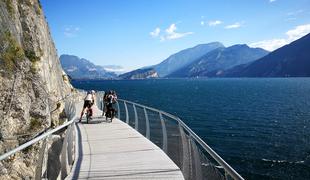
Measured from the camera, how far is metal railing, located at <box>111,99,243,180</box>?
565cm

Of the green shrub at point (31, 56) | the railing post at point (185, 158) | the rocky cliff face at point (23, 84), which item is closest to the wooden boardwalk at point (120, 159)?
the railing post at point (185, 158)

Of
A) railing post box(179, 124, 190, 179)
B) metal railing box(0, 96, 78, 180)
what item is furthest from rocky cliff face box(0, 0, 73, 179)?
railing post box(179, 124, 190, 179)

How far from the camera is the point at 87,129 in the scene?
17.2 m

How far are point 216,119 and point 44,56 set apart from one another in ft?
120

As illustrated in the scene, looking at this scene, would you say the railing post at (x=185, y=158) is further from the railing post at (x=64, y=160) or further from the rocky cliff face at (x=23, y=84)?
the rocky cliff face at (x=23, y=84)

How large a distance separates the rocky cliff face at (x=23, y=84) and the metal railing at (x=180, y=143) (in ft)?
20.9

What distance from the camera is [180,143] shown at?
31.3ft

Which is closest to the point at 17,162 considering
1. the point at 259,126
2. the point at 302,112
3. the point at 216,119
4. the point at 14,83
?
the point at 14,83

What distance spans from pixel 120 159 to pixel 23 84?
1484 cm

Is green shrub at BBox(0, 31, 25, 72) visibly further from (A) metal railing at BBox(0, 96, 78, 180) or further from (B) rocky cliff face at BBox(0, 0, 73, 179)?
(A) metal railing at BBox(0, 96, 78, 180)

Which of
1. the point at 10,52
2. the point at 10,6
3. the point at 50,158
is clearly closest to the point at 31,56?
the point at 10,52

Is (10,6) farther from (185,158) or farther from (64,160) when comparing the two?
(185,158)

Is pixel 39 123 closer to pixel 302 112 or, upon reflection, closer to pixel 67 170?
pixel 67 170

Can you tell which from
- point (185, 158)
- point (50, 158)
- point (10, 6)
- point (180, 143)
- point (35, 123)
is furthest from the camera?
point (10, 6)
